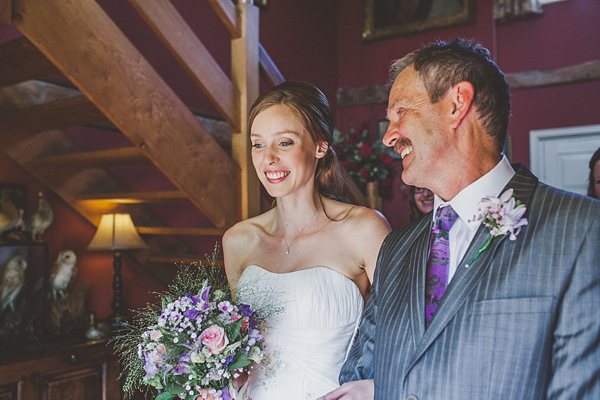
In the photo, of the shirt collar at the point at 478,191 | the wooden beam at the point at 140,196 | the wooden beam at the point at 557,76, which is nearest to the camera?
the shirt collar at the point at 478,191

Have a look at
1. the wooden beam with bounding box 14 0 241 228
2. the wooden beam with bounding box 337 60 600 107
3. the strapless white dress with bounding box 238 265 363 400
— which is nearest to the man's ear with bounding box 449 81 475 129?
the strapless white dress with bounding box 238 265 363 400

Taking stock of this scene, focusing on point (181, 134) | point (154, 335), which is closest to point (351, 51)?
point (181, 134)

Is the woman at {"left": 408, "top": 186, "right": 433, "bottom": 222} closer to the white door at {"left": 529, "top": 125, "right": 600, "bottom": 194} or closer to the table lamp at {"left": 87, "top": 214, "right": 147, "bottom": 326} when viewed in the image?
the table lamp at {"left": 87, "top": 214, "right": 147, "bottom": 326}

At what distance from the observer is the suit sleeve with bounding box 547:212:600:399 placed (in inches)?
35.6

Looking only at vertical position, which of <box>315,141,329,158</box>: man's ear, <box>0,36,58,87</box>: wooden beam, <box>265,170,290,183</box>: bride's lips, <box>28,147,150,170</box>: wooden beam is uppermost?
<box>0,36,58,87</box>: wooden beam

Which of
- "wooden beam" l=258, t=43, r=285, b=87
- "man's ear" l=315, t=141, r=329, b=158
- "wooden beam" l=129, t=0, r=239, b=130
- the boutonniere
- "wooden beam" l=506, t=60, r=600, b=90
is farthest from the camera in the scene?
"wooden beam" l=506, t=60, r=600, b=90

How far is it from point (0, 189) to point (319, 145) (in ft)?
6.78

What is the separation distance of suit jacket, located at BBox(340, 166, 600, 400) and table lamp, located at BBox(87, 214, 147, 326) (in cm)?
238

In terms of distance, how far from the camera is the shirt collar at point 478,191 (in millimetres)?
1154

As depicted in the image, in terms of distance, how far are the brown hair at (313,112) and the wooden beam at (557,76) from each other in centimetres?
394

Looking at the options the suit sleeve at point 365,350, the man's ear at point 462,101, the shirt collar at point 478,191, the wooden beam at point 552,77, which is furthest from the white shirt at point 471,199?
the wooden beam at point 552,77

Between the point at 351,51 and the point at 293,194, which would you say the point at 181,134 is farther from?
the point at 351,51

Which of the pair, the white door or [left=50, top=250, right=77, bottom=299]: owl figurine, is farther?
the white door

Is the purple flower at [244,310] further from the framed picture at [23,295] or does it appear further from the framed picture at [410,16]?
the framed picture at [410,16]
